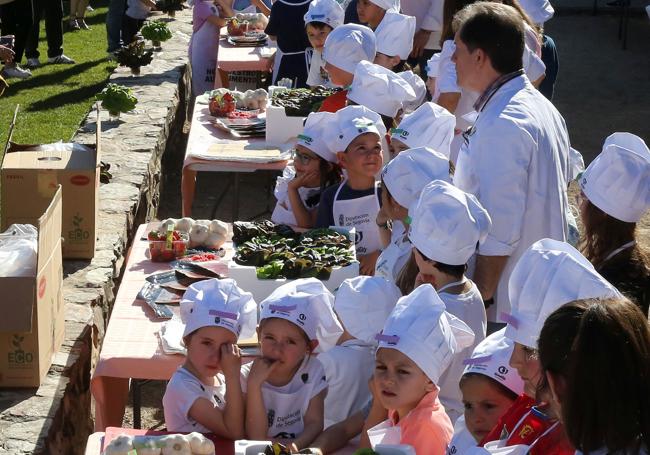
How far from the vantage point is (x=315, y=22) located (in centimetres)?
775

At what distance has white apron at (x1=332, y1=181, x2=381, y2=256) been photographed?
209 inches

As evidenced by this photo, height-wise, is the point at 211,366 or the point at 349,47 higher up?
the point at 349,47

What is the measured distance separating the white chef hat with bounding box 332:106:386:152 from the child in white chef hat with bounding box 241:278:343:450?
1636 mm

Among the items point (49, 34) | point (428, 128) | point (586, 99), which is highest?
point (428, 128)

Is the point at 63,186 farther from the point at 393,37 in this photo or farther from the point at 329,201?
the point at 393,37

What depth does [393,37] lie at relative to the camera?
7.23m

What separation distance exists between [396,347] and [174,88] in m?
6.33

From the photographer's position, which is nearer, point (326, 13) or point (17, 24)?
point (326, 13)

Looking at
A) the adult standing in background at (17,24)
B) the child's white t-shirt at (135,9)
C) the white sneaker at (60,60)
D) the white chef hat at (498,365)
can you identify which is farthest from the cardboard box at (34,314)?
the child's white t-shirt at (135,9)

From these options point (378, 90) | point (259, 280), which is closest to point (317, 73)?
point (378, 90)

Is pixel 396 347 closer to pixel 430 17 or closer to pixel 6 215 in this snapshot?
pixel 6 215

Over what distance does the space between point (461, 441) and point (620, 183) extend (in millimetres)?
1252

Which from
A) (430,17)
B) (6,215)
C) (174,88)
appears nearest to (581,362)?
(6,215)

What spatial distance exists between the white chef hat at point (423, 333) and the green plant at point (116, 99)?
4887 mm
